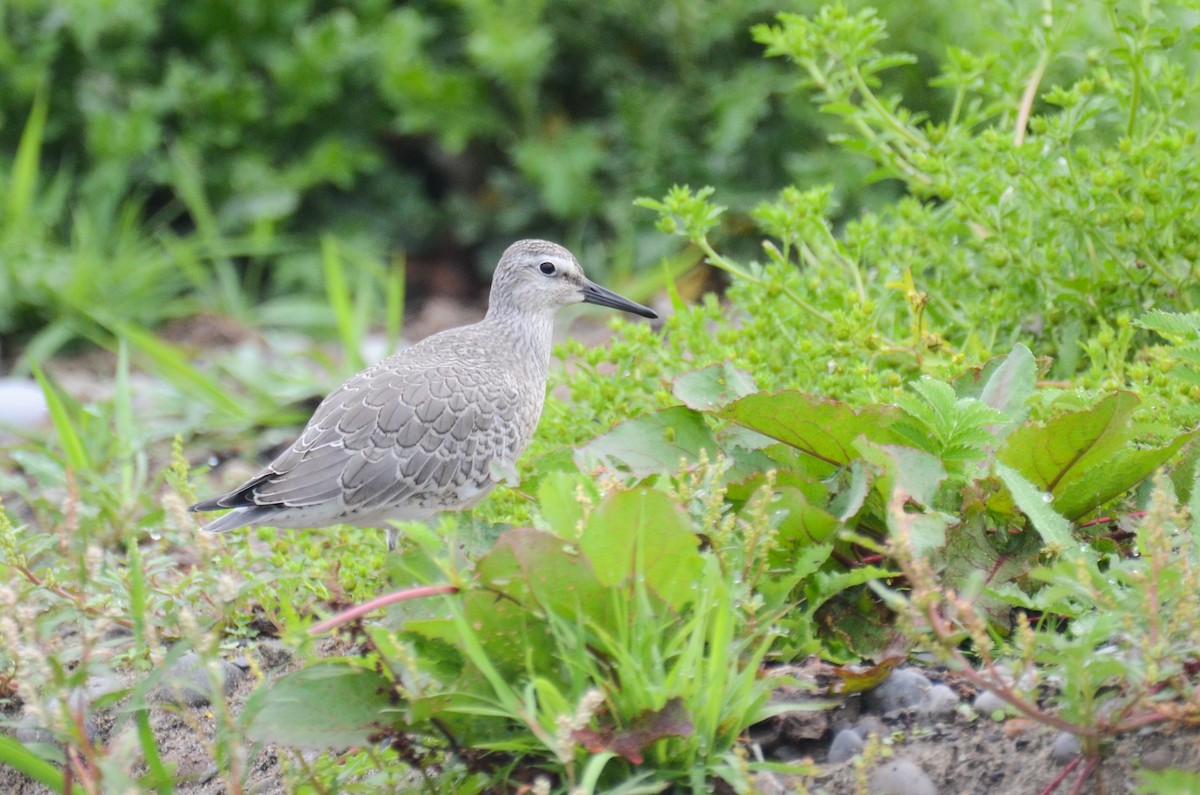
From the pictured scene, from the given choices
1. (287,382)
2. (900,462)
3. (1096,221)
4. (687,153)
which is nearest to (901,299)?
(1096,221)

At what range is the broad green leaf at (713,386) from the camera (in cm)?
346

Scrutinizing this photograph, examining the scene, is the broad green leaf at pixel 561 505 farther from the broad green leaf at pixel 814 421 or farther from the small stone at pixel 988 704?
the small stone at pixel 988 704

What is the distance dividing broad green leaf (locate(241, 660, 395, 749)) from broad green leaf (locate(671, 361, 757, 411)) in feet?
3.56

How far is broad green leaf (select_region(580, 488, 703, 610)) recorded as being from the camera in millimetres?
2707

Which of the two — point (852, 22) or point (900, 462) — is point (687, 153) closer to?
point (852, 22)

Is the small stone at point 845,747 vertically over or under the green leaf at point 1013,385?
under

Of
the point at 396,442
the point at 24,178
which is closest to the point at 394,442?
the point at 396,442

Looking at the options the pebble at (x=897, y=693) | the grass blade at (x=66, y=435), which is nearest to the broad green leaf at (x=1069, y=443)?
the pebble at (x=897, y=693)

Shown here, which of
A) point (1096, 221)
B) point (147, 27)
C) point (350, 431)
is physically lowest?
point (350, 431)

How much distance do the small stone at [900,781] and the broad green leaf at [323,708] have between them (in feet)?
3.08

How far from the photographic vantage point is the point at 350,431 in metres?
4.12

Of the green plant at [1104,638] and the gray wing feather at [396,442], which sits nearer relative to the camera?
the green plant at [1104,638]

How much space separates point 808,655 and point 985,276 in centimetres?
156

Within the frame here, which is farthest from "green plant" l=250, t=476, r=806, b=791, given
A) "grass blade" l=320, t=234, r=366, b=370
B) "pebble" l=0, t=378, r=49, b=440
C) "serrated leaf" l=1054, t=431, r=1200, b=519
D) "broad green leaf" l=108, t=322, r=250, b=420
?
"pebble" l=0, t=378, r=49, b=440
